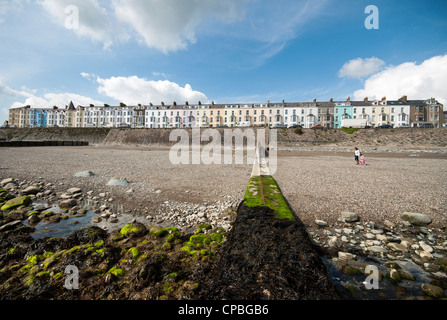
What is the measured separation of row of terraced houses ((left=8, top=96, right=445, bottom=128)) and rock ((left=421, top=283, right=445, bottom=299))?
193ft

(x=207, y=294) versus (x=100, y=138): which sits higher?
(x=100, y=138)

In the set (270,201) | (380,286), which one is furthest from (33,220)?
(380,286)

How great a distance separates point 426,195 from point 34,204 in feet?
56.9

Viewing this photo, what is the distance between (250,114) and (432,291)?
77.2 m

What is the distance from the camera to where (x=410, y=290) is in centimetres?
328

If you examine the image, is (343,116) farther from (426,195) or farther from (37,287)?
(37,287)

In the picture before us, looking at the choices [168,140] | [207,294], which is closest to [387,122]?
[168,140]

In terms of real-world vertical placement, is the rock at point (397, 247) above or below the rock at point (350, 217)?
below

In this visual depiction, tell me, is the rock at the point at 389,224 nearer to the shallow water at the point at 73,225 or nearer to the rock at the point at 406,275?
the rock at the point at 406,275

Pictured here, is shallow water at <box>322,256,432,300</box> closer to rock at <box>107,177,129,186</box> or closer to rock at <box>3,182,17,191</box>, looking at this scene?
rock at <box>107,177,129,186</box>

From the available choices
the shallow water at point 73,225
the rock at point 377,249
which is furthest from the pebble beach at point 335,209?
the shallow water at point 73,225

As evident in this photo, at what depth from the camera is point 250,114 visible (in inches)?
3024

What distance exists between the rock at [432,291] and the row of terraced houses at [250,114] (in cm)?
5880

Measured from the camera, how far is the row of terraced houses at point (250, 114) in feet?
218
